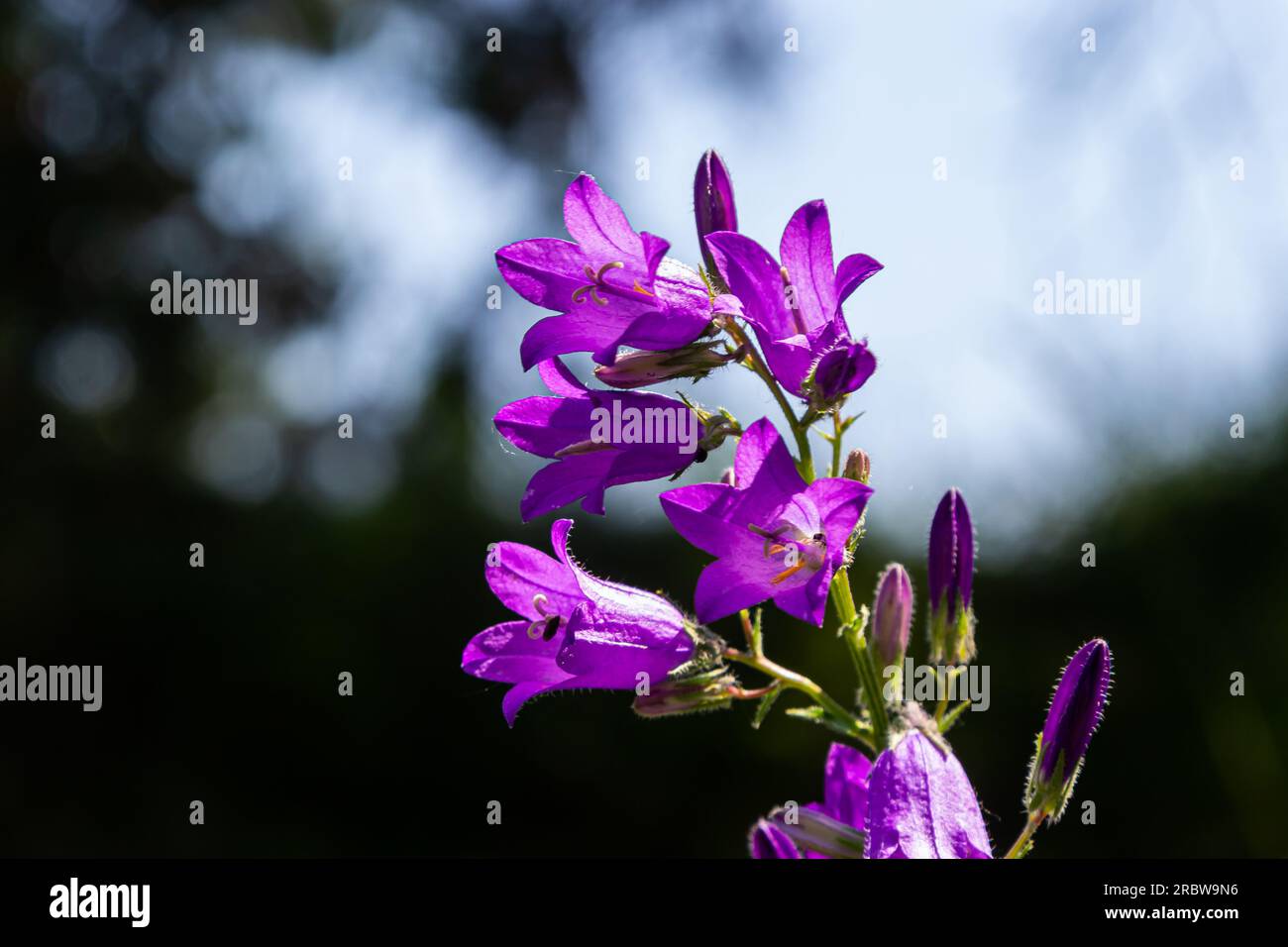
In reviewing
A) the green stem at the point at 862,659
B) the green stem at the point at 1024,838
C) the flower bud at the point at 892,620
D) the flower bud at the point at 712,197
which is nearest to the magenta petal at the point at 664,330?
the flower bud at the point at 712,197

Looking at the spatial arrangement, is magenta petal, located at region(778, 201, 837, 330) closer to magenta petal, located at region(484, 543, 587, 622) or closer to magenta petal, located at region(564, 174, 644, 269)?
magenta petal, located at region(564, 174, 644, 269)

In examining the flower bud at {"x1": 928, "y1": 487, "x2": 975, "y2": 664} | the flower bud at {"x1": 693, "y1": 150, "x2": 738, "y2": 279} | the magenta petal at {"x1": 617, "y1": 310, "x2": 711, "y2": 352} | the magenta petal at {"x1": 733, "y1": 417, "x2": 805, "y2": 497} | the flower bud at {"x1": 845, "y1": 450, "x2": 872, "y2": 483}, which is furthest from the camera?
the flower bud at {"x1": 928, "y1": 487, "x2": 975, "y2": 664}

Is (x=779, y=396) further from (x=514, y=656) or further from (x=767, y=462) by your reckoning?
(x=514, y=656)

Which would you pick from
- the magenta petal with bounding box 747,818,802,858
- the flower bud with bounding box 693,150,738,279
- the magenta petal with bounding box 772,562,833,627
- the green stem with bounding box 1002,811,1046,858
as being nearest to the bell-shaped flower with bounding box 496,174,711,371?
the flower bud with bounding box 693,150,738,279

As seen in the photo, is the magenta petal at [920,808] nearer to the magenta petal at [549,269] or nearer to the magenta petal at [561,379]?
the magenta petal at [561,379]
